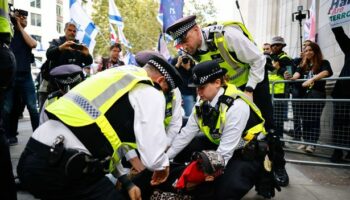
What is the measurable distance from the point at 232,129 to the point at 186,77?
12.5 ft

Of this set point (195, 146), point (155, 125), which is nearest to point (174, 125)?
point (195, 146)

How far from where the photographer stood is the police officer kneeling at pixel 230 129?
270cm

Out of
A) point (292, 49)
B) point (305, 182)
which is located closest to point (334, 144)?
point (305, 182)

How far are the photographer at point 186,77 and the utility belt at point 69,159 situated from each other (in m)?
4.57

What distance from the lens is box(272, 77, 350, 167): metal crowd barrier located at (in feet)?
15.3

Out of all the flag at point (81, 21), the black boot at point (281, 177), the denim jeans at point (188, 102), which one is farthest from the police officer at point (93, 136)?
the flag at point (81, 21)

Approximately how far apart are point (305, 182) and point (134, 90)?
2.74 meters

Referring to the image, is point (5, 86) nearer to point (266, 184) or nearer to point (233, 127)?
point (233, 127)

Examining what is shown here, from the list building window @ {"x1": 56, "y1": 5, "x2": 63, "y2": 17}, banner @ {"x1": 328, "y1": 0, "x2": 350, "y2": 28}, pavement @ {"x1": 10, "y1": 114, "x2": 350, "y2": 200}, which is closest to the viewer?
pavement @ {"x1": 10, "y1": 114, "x2": 350, "y2": 200}

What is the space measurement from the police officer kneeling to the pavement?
0.50 m

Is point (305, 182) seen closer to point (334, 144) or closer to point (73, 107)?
point (334, 144)

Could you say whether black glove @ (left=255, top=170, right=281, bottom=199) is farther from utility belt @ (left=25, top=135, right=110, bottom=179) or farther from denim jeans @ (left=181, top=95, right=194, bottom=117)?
denim jeans @ (left=181, top=95, right=194, bottom=117)

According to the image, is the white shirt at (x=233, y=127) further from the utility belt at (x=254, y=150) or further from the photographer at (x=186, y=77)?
the photographer at (x=186, y=77)

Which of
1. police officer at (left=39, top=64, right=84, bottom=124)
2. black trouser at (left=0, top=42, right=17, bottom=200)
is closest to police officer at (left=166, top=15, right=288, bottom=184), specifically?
police officer at (left=39, top=64, right=84, bottom=124)
